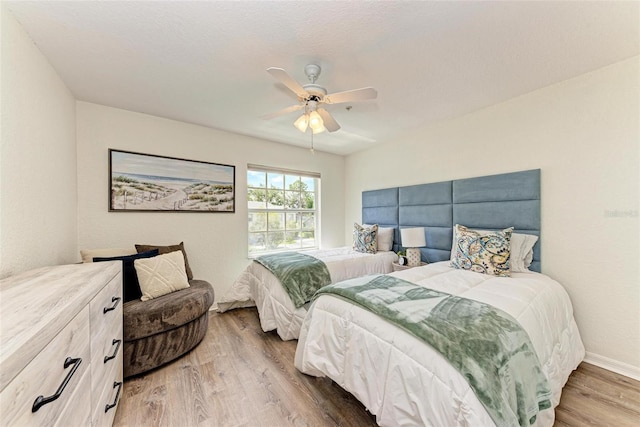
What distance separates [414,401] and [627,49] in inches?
111

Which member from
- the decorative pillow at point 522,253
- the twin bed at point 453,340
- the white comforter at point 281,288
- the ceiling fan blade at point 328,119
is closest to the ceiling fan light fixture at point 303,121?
the ceiling fan blade at point 328,119

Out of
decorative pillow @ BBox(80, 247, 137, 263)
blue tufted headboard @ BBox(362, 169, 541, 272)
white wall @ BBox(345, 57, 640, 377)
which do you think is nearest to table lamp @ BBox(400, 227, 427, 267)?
blue tufted headboard @ BBox(362, 169, 541, 272)

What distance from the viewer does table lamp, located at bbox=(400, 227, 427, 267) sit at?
9.84ft

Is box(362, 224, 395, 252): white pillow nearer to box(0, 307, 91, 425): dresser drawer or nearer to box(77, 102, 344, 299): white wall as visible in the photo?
box(77, 102, 344, 299): white wall

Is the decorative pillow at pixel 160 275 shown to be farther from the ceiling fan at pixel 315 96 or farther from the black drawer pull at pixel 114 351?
the ceiling fan at pixel 315 96

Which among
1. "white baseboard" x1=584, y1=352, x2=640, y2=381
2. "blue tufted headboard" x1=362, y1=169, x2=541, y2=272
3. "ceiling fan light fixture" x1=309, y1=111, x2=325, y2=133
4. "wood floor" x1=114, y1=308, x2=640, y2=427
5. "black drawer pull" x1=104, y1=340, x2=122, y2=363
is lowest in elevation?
"wood floor" x1=114, y1=308, x2=640, y2=427

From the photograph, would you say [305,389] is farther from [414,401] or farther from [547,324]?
[547,324]

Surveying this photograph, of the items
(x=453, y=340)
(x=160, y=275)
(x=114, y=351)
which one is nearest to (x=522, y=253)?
(x=453, y=340)

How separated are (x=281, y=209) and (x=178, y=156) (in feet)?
5.39

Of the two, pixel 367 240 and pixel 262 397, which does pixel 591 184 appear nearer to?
pixel 367 240

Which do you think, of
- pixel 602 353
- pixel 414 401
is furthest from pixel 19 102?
pixel 602 353

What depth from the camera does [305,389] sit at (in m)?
1.72

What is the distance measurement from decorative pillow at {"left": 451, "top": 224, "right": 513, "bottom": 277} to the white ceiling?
4.64ft

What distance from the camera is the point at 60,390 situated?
769mm
